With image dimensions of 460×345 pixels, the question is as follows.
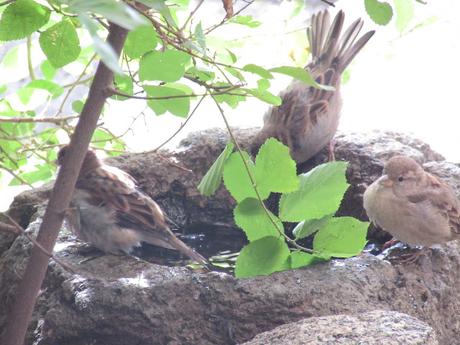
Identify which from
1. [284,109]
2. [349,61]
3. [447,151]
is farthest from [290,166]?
[447,151]

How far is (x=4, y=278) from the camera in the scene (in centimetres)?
212

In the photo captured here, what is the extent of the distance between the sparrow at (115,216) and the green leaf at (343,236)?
53cm

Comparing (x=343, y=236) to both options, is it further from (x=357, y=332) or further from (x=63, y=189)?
(x=63, y=189)

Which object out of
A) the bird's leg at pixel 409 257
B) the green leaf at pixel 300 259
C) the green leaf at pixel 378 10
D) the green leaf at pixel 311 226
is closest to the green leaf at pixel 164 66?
the green leaf at pixel 378 10

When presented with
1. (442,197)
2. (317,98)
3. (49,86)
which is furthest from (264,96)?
(317,98)

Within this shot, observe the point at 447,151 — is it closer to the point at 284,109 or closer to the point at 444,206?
the point at 284,109

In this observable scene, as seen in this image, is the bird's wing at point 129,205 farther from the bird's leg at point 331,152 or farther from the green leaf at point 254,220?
the bird's leg at point 331,152

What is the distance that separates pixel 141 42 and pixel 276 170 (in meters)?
0.47

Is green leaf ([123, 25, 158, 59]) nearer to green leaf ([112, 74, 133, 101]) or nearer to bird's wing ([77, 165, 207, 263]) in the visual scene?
green leaf ([112, 74, 133, 101])

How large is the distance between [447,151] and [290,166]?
9.54ft

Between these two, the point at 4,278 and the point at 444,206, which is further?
the point at 444,206

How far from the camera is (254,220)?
6.15 feet

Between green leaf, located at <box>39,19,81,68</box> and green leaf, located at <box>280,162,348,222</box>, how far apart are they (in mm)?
722

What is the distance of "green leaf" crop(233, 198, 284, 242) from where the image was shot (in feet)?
6.00
